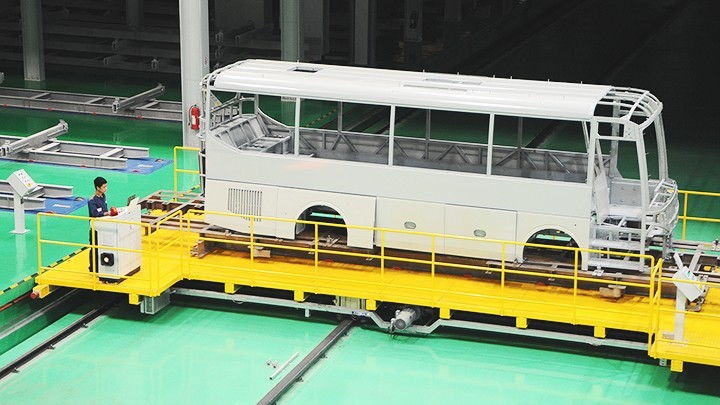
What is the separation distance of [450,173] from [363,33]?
15.8 meters

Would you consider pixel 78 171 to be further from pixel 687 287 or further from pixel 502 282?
pixel 687 287

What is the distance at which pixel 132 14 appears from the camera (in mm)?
31203

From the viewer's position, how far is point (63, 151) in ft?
70.9

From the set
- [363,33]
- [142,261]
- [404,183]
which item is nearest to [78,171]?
[142,261]

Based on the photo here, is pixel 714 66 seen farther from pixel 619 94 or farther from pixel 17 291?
pixel 17 291

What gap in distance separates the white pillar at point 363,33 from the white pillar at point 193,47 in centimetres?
999

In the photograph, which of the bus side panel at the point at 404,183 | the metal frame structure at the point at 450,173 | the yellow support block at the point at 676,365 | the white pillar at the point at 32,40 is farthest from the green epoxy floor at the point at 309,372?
the white pillar at the point at 32,40

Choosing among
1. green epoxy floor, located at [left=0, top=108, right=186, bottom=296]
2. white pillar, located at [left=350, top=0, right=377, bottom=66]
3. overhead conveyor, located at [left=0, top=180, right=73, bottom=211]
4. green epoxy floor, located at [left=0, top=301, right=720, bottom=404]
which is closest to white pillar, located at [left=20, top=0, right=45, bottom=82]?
green epoxy floor, located at [left=0, top=108, right=186, bottom=296]

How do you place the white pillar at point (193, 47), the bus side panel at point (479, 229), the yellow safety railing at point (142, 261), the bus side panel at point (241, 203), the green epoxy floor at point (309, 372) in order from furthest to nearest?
1. the white pillar at point (193, 47)
2. the bus side panel at point (241, 203)
3. the yellow safety railing at point (142, 261)
4. the bus side panel at point (479, 229)
5. the green epoxy floor at point (309, 372)

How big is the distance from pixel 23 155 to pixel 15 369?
8570mm

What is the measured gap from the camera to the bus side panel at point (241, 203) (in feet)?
49.7

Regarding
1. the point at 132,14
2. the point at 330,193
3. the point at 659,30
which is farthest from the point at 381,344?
the point at 659,30

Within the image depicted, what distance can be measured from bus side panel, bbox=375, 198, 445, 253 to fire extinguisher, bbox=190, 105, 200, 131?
20.0 ft

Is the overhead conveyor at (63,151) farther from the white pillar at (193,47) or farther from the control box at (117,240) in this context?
the control box at (117,240)
